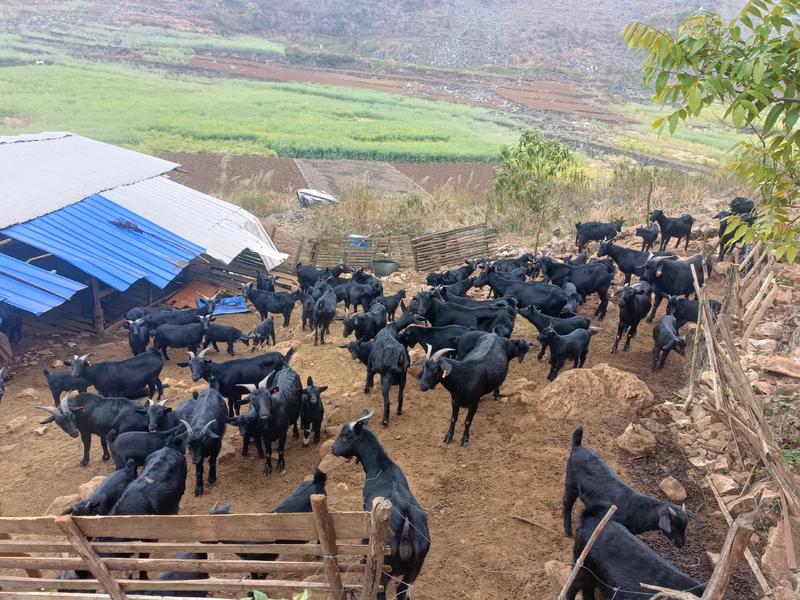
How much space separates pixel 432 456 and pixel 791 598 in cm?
432

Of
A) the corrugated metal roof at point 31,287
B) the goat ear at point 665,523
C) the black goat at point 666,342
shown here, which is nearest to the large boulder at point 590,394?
the black goat at point 666,342

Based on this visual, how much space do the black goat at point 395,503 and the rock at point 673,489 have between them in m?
2.75

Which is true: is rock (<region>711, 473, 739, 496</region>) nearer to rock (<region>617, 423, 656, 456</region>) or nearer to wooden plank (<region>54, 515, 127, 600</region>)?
rock (<region>617, 423, 656, 456</region>)

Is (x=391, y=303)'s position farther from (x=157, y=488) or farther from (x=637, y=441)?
(x=157, y=488)

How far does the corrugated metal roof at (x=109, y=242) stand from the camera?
13.6 metres

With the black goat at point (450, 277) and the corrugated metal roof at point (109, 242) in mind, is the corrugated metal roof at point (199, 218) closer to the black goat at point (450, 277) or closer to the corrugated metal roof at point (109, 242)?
the corrugated metal roof at point (109, 242)

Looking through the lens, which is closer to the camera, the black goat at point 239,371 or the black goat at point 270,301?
the black goat at point 239,371

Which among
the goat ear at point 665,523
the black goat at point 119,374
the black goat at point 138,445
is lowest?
the black goat at point 119,374

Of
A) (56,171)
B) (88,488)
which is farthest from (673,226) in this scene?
(56,171)

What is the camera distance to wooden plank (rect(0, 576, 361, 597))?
456 cm

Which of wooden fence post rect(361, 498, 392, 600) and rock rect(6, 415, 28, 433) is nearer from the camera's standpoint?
wooden fence post rect(361, 498, 392, 600)

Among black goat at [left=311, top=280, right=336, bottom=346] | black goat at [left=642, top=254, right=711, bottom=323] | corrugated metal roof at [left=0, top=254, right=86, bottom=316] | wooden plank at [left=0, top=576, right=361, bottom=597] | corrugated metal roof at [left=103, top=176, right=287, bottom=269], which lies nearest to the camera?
wooden plank at [left=0, top=576, right=361, bottom=597]

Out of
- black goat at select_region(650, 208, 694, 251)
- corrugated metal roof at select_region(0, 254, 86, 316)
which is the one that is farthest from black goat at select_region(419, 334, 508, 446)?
black goat at select_region(650, 208, 694, 251)

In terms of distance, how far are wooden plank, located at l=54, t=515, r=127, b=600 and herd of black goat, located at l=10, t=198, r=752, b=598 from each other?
537mm
